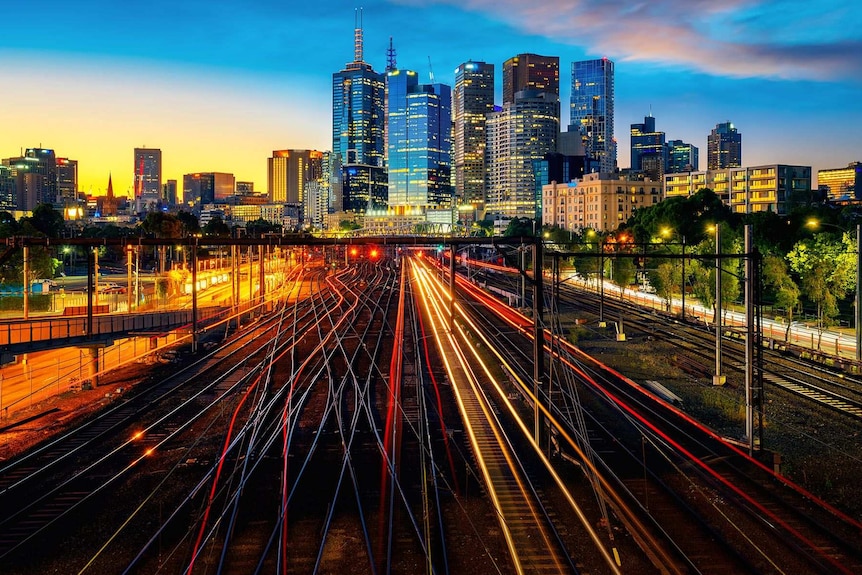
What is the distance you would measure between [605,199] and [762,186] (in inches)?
1105

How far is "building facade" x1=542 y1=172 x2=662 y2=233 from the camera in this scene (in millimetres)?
128875

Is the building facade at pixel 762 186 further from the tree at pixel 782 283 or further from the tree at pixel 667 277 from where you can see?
the tree at pixel 782 283

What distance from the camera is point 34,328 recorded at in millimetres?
26641

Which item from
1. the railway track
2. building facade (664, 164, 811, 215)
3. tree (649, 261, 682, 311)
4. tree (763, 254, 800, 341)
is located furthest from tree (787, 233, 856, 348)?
building facade (664, 164, 811, 215)

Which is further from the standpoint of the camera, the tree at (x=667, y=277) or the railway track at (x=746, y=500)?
the tree at (x=667, y=277)

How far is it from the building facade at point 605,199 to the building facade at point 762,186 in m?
15.9

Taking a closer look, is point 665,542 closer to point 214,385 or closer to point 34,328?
point 214,385

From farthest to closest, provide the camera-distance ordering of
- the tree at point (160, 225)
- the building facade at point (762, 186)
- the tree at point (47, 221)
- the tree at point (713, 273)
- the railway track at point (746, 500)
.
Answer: the building facade at point (762, 186)
the tree at point (47, 221)
the tree at point (160, 225)
the tree at point (713, 273)
the railway track at point (746, 500)

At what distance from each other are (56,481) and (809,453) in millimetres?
19782

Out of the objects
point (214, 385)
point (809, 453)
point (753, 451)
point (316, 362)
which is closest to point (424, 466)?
point (753, 451)

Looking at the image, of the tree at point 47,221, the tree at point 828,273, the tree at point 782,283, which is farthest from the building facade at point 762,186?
the tree at point 47,221

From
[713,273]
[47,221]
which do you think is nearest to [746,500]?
[713,273]

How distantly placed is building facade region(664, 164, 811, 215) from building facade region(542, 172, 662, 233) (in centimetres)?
1589

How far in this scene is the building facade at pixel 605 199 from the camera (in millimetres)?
128875
